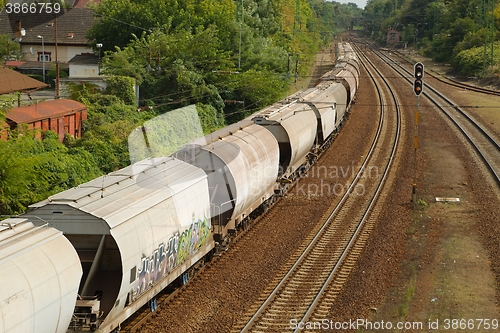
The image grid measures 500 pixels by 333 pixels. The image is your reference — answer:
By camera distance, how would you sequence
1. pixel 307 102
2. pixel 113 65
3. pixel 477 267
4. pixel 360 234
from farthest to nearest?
pixel 113 65, pixel 307 102, pixel 360 234, pixel 477 267

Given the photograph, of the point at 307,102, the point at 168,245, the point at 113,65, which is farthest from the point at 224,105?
the point at 168,245

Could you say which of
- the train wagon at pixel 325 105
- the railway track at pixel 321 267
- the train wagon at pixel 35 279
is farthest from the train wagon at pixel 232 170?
the train wagon at pixel 325 105

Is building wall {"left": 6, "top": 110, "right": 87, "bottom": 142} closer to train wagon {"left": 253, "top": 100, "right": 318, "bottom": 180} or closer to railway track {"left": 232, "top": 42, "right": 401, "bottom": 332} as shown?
train wagon {"left": 253, "top": 100, "right": 318, "bottom": 180}

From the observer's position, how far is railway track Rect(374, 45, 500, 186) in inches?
1362

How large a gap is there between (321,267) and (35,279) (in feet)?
34.5

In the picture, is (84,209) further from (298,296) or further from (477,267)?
(477,267)

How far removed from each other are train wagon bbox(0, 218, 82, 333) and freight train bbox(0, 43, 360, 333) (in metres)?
0.02

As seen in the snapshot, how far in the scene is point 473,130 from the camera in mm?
44250

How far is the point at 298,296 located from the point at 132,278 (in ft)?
17.6

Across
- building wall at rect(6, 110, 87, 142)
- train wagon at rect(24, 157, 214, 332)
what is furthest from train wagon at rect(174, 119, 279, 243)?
building wall at rect(6, 110, 87, 142)

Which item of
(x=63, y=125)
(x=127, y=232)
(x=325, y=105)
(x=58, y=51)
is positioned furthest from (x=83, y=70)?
(x=127, y=232)

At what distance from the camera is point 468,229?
23.1 meters

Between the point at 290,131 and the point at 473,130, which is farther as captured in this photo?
the point at 473,130

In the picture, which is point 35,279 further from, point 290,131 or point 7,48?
point 7,48
